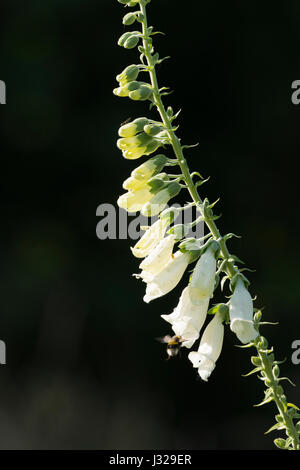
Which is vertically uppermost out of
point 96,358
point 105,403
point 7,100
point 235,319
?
point 7,100

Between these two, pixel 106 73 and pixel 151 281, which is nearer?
pixel 151 281

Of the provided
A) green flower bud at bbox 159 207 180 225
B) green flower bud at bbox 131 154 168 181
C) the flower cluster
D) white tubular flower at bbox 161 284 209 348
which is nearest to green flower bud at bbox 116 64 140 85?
the flower cluster

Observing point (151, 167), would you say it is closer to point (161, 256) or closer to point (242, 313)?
point (161, 256)

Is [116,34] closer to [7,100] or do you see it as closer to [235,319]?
[7,100]

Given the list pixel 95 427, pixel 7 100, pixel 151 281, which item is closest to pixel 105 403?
pixel 95 427

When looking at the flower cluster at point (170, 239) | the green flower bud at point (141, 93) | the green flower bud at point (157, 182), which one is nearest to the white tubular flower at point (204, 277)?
the flower cluster at point (170, 239)

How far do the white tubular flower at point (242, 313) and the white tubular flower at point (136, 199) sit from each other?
0.42m

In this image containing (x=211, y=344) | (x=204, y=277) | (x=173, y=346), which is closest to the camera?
(x=204, y=277)

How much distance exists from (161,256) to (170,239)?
0.20ft

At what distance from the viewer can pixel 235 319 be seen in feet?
6.66

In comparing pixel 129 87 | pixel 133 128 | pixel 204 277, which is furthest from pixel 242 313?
pixel 129 87

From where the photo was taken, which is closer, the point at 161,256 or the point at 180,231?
the point at 180,231

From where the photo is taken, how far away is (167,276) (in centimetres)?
225
